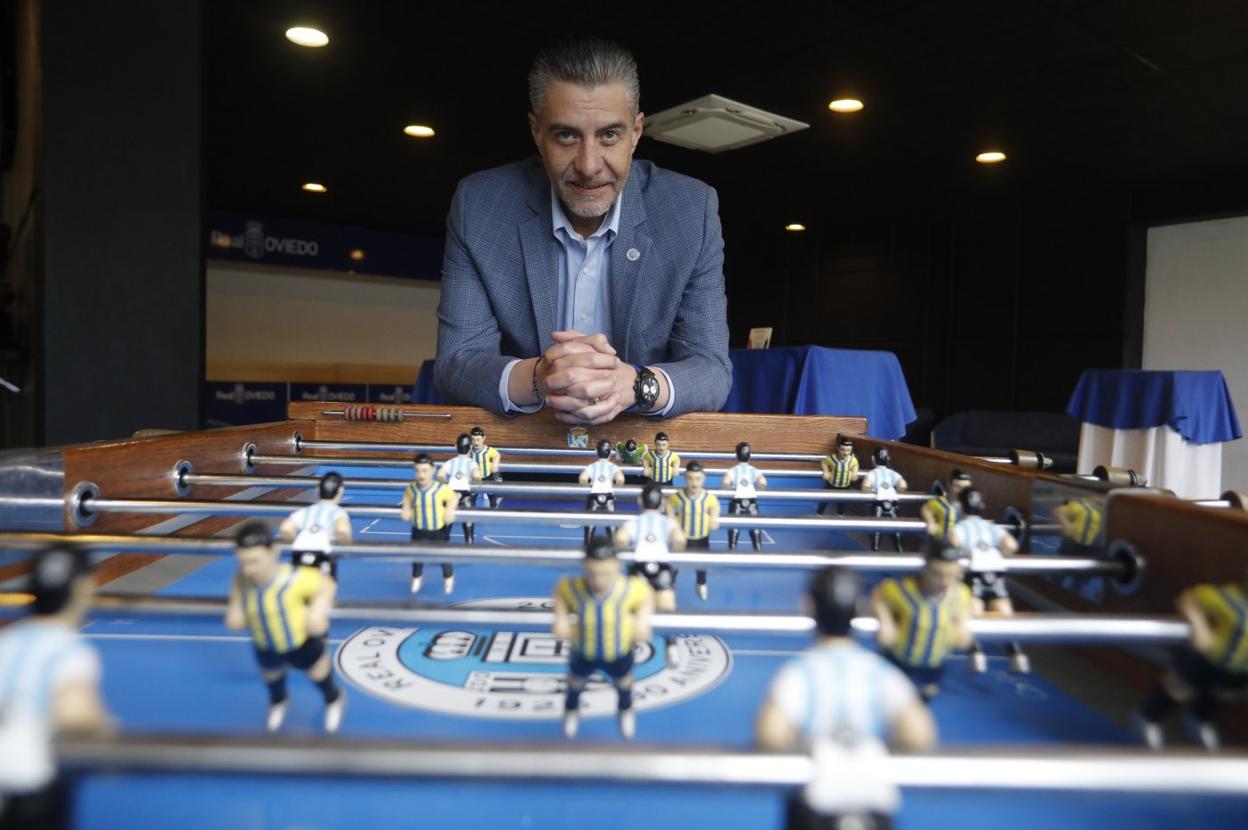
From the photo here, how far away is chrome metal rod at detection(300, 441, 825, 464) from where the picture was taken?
151cm

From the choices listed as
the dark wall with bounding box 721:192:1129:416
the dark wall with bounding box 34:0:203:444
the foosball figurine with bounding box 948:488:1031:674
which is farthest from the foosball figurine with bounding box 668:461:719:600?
the dark wall with bounding box 721:192:1129:416

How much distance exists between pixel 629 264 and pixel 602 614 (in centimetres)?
170

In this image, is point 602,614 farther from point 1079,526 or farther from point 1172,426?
point 1172,426

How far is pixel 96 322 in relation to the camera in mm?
2758

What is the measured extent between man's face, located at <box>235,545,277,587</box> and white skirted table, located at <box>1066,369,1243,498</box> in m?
5.04

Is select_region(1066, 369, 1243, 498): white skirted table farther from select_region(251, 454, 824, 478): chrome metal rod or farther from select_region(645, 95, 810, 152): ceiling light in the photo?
select_region(251, 454, 824, 478): chrome metal rod

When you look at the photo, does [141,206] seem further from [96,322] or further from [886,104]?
[886,104]

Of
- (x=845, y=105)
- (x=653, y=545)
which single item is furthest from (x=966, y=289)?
(x=653, y=545)

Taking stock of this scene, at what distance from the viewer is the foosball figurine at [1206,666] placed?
45 cm

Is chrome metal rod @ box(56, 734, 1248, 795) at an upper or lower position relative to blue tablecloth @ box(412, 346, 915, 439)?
lower

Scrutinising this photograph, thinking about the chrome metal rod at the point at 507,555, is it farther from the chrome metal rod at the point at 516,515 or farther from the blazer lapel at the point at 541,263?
the blazer lapel at the point at 541,263

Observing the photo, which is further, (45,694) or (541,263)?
(541,263)

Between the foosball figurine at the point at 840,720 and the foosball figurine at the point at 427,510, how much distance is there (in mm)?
528

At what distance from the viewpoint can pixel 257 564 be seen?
19.2 inches
